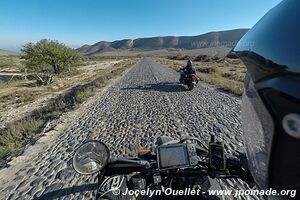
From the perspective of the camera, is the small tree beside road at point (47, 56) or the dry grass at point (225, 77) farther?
the small tree beside road at point (47, 56)

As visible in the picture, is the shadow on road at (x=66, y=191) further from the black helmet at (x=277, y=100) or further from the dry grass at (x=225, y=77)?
the black helmet at (x=277, y=100)

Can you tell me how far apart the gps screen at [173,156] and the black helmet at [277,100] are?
0.71 metres

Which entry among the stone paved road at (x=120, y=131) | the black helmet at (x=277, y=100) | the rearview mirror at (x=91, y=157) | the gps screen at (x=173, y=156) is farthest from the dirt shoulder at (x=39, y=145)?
the black helmet at (x=277, y=100)

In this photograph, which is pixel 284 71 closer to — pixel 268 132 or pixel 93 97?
pixel 268 132

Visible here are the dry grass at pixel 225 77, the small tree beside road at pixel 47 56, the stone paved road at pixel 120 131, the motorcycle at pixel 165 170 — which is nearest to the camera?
the motorcycle at pixel 165 170

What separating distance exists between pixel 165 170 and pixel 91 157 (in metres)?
0.62

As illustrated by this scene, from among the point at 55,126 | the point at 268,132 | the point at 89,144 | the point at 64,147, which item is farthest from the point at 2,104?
the point at 268,132

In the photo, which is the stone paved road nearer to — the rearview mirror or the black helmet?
the rearview mirror

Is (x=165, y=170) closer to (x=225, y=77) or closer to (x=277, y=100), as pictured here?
(x=277, y=100)

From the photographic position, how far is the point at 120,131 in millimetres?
6648

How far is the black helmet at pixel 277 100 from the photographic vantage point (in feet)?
2.62

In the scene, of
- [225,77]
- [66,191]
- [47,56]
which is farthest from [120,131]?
[47,56]

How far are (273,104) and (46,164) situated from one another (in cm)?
519

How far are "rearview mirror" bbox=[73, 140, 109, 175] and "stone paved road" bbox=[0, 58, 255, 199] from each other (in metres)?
2.32
